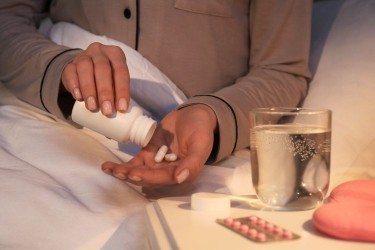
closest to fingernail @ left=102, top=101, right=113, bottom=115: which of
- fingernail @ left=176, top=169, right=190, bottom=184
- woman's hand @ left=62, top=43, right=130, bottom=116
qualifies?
woman's hand @ left=62, top=43, right=130, bottom=116

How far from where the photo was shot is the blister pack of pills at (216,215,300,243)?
0.39m

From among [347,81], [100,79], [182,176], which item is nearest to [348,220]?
[182,176]

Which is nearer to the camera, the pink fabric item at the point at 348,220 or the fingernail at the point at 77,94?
the pink fabric item at the point at 348,220

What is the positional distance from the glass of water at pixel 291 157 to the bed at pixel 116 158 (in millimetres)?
35

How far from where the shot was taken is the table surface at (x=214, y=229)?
0.38 meters

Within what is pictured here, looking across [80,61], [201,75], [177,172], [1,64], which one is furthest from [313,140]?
[1,64]

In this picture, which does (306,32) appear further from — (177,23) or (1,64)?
(1,64)

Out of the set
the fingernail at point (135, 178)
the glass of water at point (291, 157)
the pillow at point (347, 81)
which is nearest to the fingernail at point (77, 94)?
the fingernail at point (135, 178)

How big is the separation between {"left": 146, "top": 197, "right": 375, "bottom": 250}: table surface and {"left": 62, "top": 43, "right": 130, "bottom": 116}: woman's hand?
128 millimetres

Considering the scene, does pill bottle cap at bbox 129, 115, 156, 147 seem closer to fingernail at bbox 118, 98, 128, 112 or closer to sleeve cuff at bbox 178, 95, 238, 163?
fingernail at bbox 118, 98, 128, 112

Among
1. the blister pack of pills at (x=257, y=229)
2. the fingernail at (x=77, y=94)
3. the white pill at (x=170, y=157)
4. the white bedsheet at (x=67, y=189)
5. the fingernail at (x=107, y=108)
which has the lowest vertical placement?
the white bedsheet at (x=67, y=189)

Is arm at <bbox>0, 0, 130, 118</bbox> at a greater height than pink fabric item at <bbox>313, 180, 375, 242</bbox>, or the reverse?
arm at <bbox>0, 0, 130, 118</bbox>

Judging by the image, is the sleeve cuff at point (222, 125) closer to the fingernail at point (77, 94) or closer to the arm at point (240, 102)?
the arm at point (240, 102)

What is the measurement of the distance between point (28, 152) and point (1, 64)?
284mm
